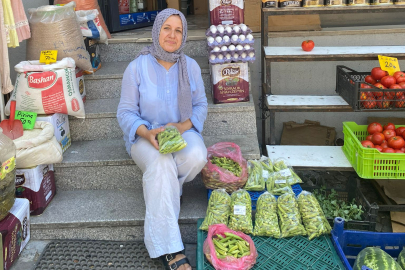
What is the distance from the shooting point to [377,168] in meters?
3.17

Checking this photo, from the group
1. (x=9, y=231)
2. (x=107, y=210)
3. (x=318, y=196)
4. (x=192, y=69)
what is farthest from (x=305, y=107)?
(x=9, y=231)

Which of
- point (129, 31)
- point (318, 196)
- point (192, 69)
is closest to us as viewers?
point (192, 69)

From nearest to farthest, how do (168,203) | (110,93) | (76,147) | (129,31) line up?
(168,203), (76,147), (110,93), (129,31)

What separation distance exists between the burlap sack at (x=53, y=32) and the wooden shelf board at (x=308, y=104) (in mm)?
1775

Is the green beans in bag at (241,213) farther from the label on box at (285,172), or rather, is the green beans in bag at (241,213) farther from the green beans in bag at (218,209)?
the label on box at (285,172)

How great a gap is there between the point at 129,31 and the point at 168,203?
3.36m

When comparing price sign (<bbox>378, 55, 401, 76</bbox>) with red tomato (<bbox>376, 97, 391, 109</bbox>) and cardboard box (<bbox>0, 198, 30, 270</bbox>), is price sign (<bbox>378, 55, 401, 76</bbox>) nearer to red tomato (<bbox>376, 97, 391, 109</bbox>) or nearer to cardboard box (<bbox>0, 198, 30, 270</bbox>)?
red tomato (<bbox>376, 97, 391, 109</bbox>)

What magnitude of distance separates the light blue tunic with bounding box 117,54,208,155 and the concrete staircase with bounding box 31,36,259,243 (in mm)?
461

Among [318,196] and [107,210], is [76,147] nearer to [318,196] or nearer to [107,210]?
[107,210]

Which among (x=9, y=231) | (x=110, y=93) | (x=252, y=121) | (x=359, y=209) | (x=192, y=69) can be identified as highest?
(x=192, y=69)

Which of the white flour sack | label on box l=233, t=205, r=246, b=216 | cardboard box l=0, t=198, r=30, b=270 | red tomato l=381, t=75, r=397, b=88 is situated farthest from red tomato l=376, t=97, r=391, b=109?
cardboard box l=0, t=198, r=30, b=270

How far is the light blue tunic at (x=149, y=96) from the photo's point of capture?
291 cm

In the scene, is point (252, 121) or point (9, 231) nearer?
point (9, 231)

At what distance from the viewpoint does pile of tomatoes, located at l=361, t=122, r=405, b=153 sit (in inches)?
127
